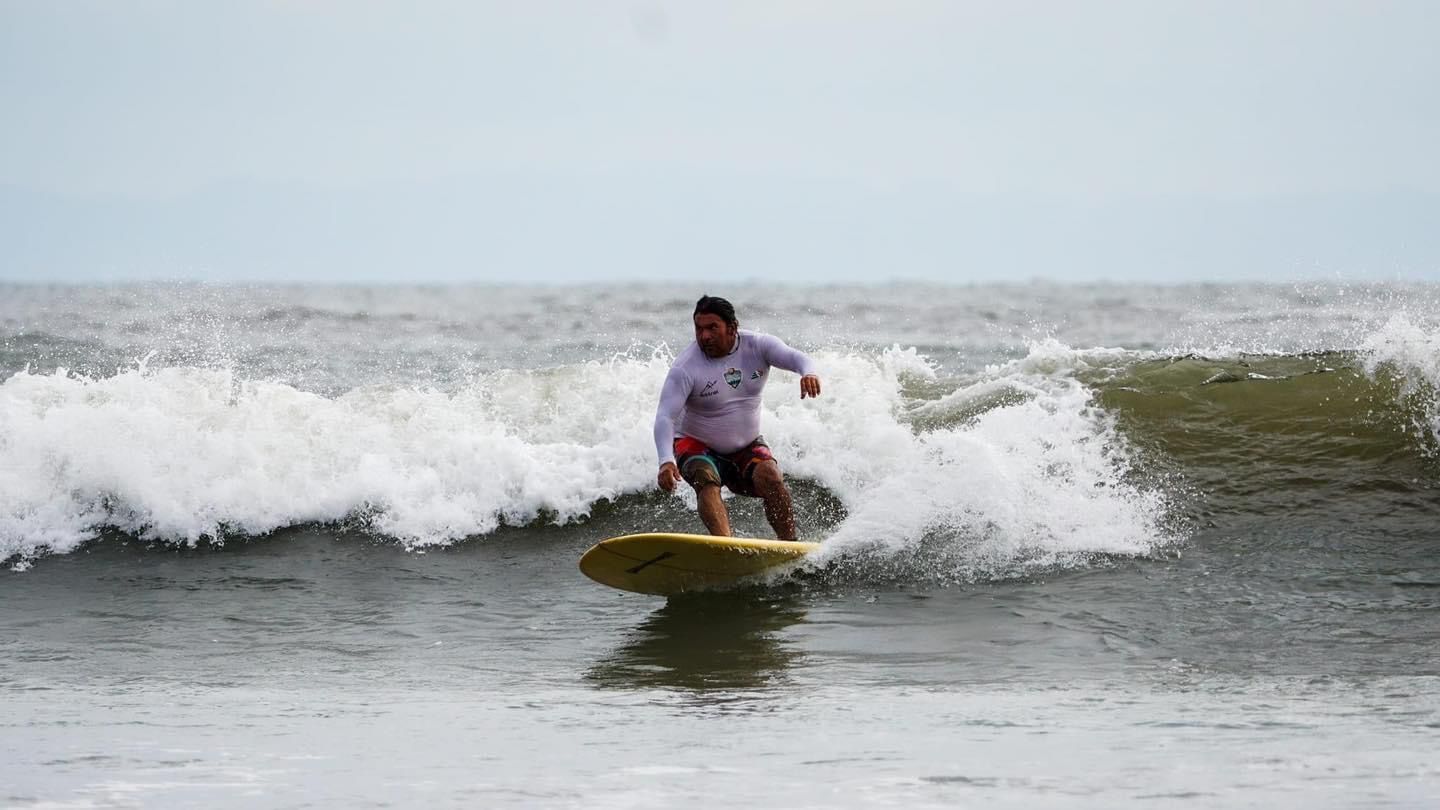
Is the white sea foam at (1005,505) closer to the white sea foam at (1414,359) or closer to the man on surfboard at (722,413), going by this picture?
the man on surfboard at (722,413)

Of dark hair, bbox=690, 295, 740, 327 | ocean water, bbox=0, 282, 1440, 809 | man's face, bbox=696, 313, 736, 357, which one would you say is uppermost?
dark hair, bbox=690, 295, 740, 327

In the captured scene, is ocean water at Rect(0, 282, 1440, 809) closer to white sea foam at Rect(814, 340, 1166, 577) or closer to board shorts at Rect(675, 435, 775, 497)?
white sea foam at Rect(814, 340, 1166, 577)

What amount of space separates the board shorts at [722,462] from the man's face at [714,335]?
1.83 feet

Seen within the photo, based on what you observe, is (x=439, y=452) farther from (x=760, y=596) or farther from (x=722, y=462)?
(x=760, y=596)

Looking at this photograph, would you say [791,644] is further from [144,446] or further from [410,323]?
[410,323]

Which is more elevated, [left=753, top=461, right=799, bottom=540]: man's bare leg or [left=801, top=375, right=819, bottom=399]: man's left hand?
[left=801, top=375, right=819, bottom=399]: man's left hand

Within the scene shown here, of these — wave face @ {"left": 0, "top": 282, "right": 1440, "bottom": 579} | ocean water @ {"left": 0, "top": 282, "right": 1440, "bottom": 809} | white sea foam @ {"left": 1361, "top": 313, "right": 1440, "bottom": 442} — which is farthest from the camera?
white sea foam @ {"left": 1361, "top": 313, "right": 1440, "bottom": 442}

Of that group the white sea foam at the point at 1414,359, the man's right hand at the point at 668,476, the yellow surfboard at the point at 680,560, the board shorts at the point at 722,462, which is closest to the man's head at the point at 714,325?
the board shorts at the point at 722,462

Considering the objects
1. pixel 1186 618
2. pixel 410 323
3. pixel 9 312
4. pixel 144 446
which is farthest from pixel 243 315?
pixel 1186 618

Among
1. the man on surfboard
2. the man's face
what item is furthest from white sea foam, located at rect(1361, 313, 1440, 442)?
the man's face

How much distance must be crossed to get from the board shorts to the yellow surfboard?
40 cm

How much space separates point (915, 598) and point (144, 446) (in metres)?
6.37

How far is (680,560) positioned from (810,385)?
1.24 m

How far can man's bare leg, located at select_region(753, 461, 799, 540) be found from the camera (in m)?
8.15
